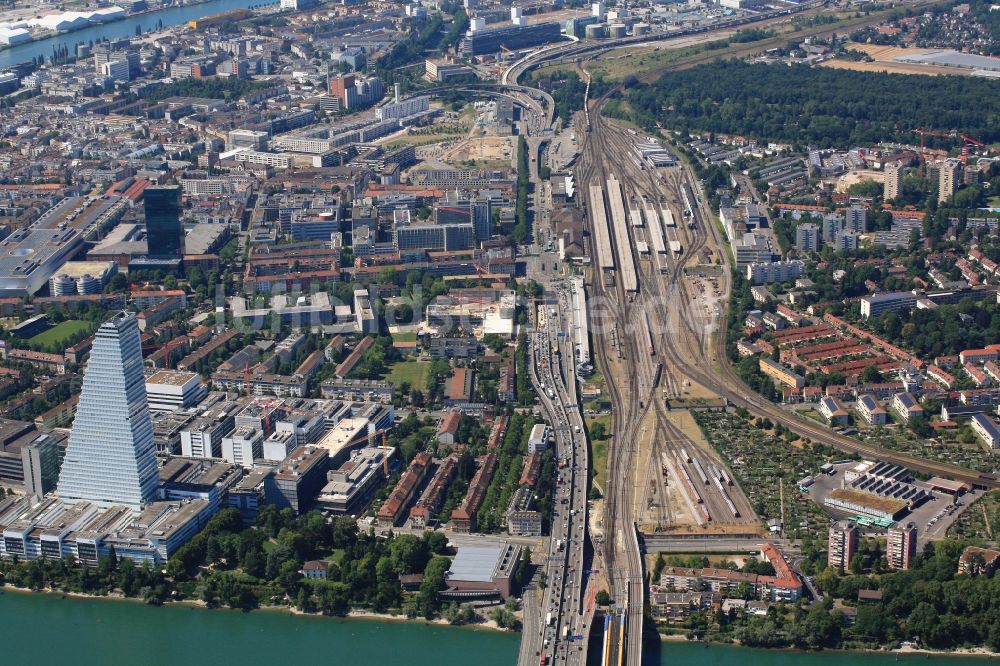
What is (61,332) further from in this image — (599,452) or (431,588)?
(431,588)

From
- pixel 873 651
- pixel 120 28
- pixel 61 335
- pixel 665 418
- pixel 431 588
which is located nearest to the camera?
pixel 873 651

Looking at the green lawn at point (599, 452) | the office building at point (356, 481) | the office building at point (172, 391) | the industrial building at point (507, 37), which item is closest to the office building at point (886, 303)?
the green lawn at point (599, 452)

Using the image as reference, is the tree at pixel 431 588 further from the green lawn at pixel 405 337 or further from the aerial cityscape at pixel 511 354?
the green lawn at pixel 405 337

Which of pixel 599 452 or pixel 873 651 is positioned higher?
pixel 599 452

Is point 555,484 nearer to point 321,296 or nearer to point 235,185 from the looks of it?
point 321,296

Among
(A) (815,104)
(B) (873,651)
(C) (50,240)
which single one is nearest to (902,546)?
(B) (873,651)

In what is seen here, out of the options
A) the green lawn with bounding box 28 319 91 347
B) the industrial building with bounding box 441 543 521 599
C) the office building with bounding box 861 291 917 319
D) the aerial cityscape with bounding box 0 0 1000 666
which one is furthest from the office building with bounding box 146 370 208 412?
the office building with bounding box 861 291 917 319
